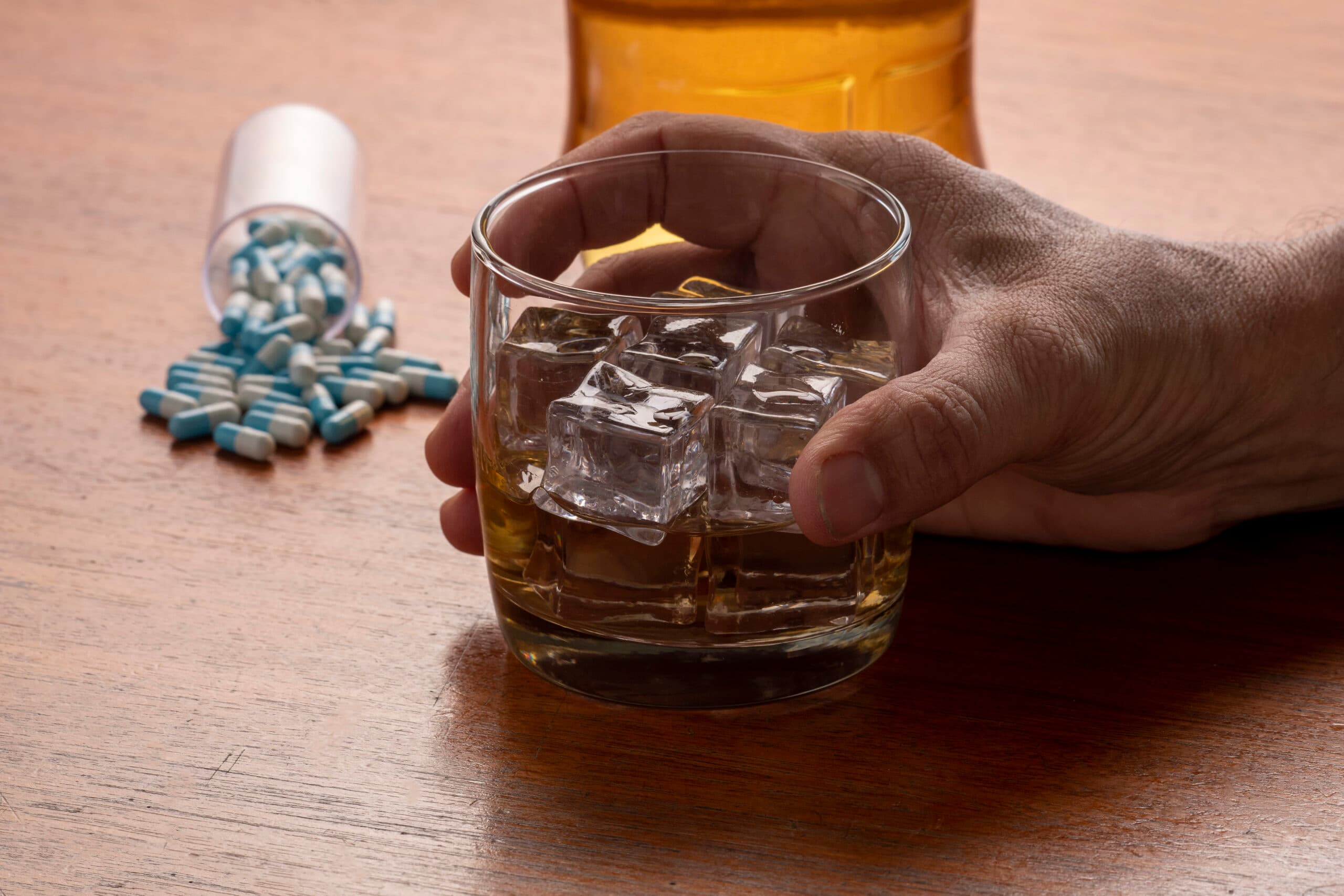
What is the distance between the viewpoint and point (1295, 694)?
0.69 metres

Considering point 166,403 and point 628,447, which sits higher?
point 628,447

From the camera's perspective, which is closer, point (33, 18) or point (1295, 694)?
point (1295, 694)

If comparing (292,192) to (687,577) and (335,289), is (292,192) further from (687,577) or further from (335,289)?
(687,577)

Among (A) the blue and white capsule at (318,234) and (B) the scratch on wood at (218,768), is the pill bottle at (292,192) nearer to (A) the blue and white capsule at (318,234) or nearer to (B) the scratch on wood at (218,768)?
(A) the blue and white capsule at (318,234)

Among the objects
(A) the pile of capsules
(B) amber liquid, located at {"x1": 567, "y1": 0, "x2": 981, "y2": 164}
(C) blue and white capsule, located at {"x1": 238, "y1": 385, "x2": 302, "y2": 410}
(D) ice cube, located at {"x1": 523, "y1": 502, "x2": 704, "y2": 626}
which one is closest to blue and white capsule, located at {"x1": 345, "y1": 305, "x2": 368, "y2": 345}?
(A) the pile of capsules

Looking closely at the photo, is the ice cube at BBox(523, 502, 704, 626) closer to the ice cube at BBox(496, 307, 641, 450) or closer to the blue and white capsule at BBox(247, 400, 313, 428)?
the ice cube at BBox(496, 307, 641, 450)

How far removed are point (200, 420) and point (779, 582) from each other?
490mm

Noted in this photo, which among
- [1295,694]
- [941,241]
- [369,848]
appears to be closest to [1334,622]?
[1295,694]

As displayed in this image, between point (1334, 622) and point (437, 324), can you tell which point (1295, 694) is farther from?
point (437, 324)

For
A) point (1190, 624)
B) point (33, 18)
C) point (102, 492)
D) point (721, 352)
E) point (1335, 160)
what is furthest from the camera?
point (33, 18)

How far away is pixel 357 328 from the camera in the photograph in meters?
1.07

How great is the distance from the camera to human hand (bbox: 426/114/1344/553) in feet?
2.27

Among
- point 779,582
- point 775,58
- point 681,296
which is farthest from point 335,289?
point 779,582

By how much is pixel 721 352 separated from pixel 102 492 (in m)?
0.48
